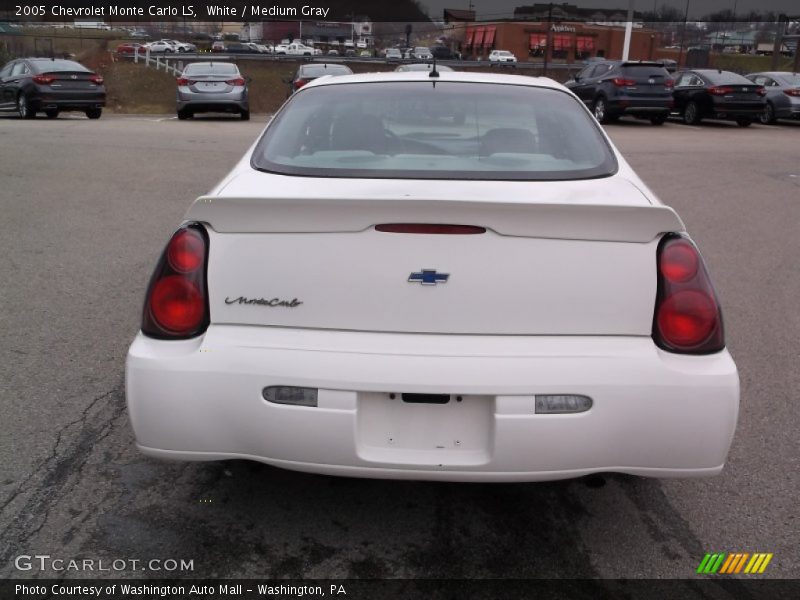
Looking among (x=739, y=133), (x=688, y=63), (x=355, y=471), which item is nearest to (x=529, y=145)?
(x=355, y=471)

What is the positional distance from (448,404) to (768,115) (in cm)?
2405

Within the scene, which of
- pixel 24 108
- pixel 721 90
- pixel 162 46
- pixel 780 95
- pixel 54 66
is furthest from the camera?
pixel 162 46

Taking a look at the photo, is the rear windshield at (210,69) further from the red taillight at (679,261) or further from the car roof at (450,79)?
the red taillight at (679,261)

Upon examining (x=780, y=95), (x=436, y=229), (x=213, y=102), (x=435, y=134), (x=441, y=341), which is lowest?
(x=213, y=102)

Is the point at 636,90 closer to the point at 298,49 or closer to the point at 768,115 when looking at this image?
the point at 768,115

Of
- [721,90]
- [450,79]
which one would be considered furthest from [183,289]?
[721,90]

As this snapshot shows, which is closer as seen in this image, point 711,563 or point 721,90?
point 711,563

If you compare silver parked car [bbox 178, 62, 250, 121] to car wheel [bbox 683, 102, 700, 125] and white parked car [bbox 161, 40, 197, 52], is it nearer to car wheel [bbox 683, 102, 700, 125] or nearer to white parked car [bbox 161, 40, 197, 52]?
car wheel [bbox 683, 102, 700, 125]

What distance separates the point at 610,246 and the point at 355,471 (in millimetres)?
1086

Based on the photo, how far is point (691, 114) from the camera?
74.7 ft

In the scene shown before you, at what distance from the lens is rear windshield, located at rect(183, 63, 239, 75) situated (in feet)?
68.4

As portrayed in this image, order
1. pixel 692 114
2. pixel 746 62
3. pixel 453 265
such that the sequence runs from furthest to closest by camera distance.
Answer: pixel 746 62, pixel 692 114, pixel 453 265

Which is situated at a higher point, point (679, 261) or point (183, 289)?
point (679, 261)

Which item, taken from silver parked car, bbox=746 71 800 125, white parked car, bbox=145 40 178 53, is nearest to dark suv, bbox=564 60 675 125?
silver parked car, bbox=746 71 800 125
